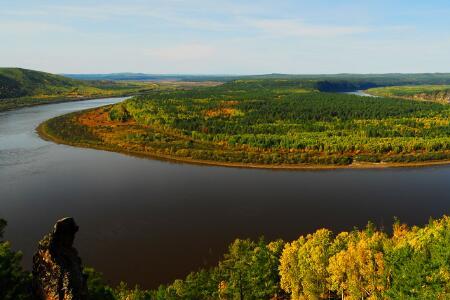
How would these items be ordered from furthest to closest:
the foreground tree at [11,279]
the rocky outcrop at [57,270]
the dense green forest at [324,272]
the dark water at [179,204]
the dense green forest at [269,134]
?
the dense green forest at [269,134]
the dark water at [179,204]
the dense green forest at [324,272]
the foreground tree at [11,279]
the rocky outcrop at [57,270]

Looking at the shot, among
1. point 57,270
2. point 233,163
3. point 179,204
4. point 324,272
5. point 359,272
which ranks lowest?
point 179,204

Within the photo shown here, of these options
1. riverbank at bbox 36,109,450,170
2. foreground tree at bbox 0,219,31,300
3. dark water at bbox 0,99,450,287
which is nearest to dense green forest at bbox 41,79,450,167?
riverbank at bbox 36,109,450,170

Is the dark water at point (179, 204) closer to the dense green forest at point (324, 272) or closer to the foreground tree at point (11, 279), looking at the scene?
the dense green forest at point (324, 272)

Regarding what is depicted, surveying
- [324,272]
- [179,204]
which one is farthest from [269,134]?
[324,272]

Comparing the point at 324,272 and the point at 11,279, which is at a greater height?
the point at 11,279

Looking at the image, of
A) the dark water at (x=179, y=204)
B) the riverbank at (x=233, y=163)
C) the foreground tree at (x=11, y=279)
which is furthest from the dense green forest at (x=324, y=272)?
the riverbank at (x=233, y=163)

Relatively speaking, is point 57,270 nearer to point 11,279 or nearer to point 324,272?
point 11,279
